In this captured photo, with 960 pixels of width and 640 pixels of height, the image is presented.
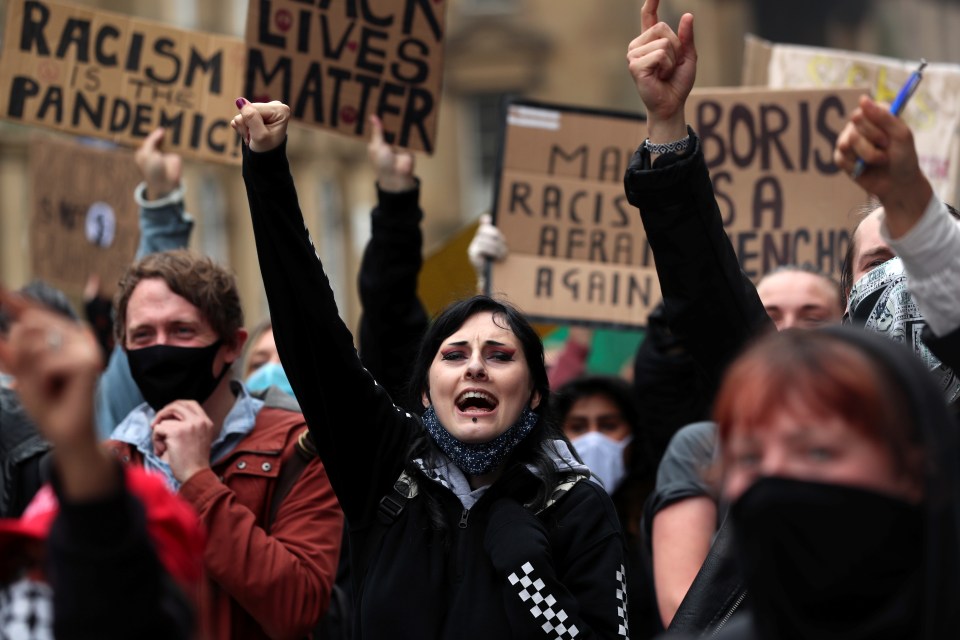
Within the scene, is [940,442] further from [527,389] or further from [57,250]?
[57,250]

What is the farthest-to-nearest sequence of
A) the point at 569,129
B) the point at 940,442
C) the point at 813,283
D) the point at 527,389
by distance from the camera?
the point at 569,129 < the point at 813,283 < the point at 527,389 < the point at 940,442

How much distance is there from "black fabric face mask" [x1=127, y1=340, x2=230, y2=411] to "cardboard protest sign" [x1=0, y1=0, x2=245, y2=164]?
212 centimetres

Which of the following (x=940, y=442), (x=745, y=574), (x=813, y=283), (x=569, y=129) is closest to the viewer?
(x=940, y=442)

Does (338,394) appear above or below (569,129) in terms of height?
below

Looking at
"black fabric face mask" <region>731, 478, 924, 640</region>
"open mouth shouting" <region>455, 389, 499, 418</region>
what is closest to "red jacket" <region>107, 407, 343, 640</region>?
"open mouth shouting" <region>455, 389, 499, 418</region>

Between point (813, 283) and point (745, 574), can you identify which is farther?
point (813, 283)

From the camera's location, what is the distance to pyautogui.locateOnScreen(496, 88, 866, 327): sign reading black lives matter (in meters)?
6.20

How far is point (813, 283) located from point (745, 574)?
2688mm

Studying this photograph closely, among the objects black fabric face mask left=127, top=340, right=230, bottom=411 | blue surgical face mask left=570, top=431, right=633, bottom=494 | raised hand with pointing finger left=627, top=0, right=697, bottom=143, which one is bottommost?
blue surgical face mask left=570, top=431, right=633, bottom=494

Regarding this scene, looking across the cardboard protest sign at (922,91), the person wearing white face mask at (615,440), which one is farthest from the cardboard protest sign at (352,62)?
the cardboard protest sign at (922,91)

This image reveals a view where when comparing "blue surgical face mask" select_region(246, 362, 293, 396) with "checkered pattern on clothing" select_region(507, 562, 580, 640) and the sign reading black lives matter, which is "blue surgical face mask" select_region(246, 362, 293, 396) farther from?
"checkered pattern on clothing" select_region(507, 562, 580, 640)

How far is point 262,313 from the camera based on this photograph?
27453mm

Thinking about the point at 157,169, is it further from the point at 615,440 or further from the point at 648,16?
the point at 648,16

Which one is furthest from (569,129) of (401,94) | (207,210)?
(207,210)
